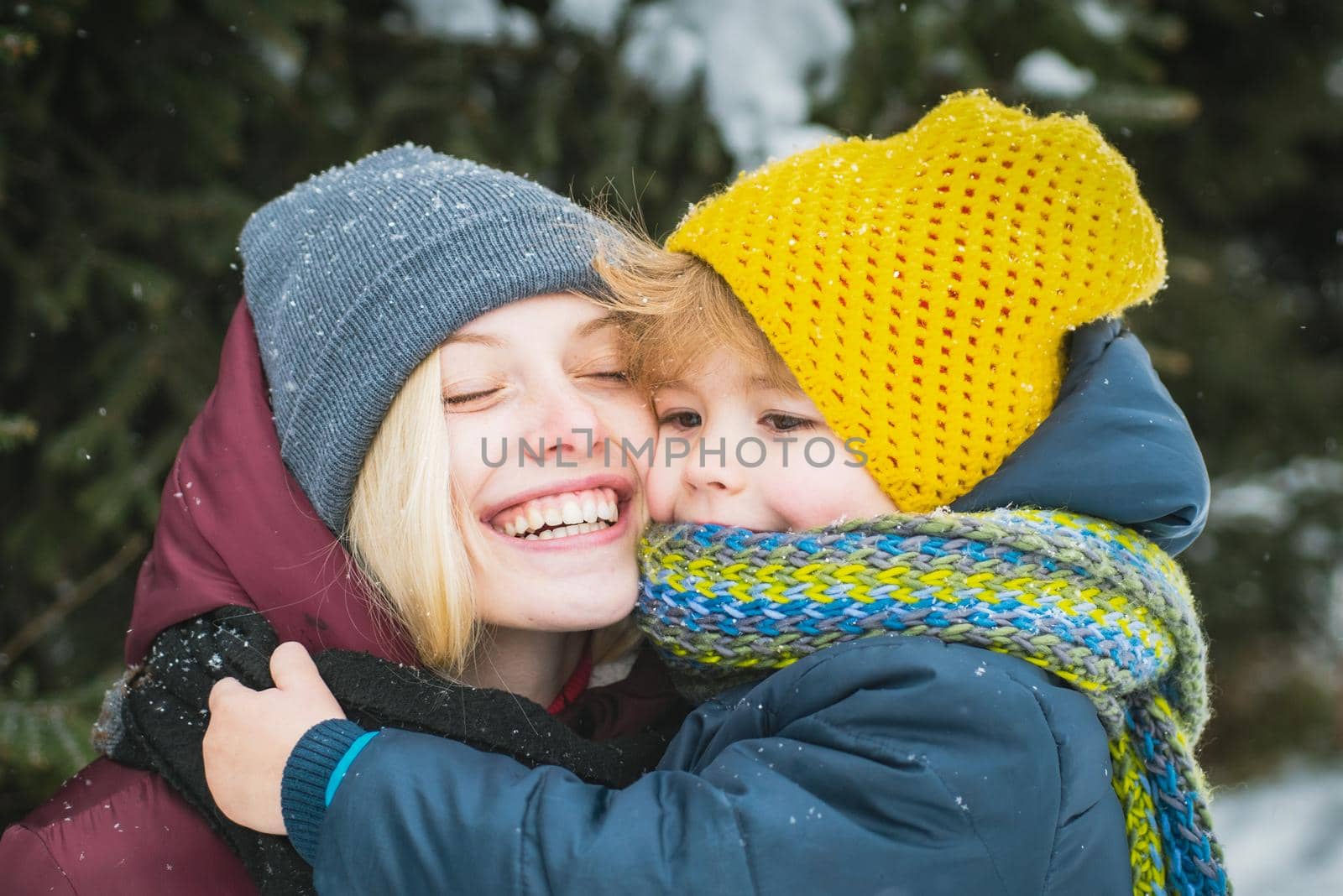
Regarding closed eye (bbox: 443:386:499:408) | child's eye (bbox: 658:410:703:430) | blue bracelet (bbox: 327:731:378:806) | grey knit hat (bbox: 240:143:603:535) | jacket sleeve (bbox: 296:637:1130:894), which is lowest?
jacket sleeve (bbox: 296:637:1130:894)

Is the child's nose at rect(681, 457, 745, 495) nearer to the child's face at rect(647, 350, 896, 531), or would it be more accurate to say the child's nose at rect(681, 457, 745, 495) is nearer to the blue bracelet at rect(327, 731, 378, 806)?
the child's face at rect(647, 350, 896, 531)

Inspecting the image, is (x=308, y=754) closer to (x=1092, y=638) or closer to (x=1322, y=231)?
(x=1092, y=638)

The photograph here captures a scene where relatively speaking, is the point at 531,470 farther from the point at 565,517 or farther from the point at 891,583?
the point at 891,583

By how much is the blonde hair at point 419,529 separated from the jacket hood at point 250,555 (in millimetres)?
50

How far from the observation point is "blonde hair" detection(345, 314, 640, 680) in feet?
5.94

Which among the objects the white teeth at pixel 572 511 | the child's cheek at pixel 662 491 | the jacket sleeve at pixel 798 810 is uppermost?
the white teeth at pixel 572 511

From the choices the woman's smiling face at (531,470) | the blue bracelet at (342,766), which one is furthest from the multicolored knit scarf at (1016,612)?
the blue bracelet at (342,766)

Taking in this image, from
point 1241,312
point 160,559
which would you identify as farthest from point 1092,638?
point 1241,312

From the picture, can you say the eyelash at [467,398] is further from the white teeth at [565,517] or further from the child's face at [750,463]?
the child's face at [750,463]

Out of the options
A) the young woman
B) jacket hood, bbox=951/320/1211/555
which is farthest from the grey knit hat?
jacket hood, bbox=951/320/1211/555

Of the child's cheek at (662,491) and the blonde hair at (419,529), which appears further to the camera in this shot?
the child's cheek at (662,491)

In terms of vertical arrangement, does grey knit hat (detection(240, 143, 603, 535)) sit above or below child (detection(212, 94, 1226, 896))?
above

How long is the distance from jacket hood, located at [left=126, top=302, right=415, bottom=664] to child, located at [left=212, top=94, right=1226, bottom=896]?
0.16 m

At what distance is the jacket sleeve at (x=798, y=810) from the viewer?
1.46 meters
